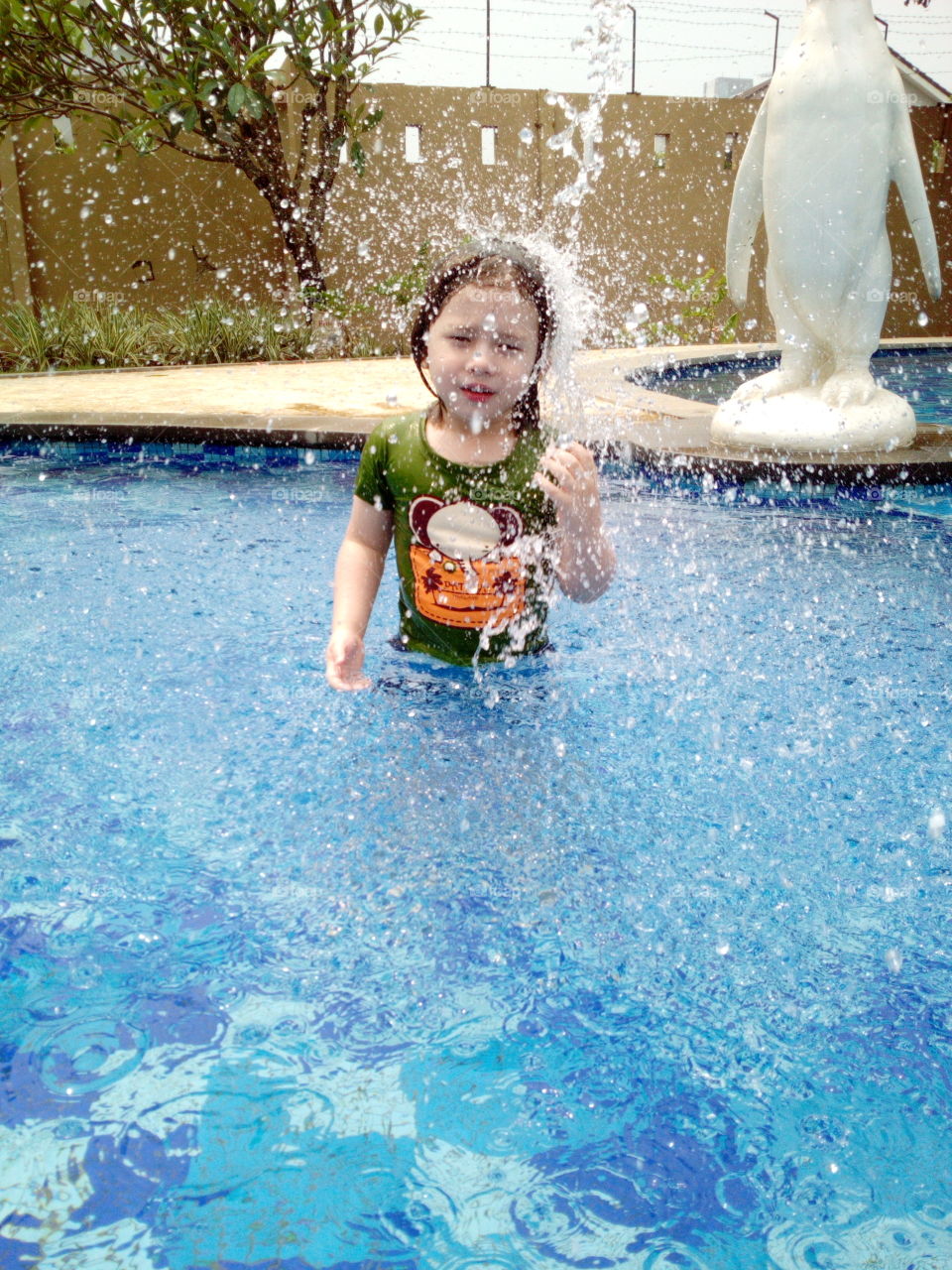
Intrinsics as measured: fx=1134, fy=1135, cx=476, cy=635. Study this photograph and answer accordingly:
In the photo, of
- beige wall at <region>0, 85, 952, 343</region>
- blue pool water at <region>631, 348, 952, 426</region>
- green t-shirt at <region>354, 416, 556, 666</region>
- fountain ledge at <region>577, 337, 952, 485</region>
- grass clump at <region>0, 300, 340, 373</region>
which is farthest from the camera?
beige wall at <region>0, 85, 952, 343</region>

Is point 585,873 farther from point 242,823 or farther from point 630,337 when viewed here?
point 630,337

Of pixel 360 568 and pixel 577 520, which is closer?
pixel 577 520

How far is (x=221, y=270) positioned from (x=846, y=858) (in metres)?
11.9

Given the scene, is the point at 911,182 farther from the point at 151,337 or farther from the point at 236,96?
the point at 151,337

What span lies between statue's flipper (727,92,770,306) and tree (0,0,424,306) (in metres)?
5.32

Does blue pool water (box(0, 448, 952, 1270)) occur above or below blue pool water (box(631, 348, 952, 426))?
below

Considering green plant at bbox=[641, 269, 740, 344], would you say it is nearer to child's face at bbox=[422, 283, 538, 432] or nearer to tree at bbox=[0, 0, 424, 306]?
tree at bbox=[0, 0, 424, 306]

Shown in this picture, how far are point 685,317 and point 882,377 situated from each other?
419cm

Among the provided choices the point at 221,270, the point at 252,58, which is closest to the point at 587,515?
the point at 252,58

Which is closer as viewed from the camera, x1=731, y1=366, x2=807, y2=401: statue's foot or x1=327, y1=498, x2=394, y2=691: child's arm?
x1=327, y1=498, x2=394, y2=691: child's arm

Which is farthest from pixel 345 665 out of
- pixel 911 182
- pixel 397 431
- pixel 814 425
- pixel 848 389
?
pixel 911 182

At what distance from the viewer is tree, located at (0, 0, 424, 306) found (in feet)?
31.1

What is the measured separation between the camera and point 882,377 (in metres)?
10.0

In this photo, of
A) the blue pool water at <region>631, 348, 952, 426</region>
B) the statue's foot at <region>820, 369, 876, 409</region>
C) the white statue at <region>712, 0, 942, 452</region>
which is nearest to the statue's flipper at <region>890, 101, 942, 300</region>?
the white statue at <region>712, 0, 942, 452</region>
